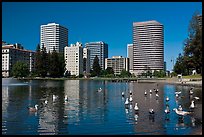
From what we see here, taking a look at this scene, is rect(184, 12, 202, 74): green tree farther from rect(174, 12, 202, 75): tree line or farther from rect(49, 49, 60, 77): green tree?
rect(49, 49, 60, 77): green tree

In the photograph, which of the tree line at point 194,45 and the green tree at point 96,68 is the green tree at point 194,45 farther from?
the green tree at point 96,68

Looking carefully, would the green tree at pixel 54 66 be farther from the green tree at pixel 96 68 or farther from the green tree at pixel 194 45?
the green tree at pixel 194 45

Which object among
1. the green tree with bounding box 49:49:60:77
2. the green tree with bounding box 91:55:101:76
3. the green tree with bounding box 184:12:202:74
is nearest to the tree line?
the green tree with bounding box 184:12:202:74

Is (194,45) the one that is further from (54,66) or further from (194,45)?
(54,66)

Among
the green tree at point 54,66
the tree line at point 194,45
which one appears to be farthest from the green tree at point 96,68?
the tree line at point 194,45

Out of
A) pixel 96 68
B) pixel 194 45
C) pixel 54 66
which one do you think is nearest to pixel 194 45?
pixel 194 45

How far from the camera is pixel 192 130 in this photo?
16.2m

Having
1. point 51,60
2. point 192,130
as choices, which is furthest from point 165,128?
point 51,60

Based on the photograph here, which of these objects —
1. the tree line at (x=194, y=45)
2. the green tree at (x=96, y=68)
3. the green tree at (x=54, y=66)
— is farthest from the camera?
the green tree at (x=96, y=68)

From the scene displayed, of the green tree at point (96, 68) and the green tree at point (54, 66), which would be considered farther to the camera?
the green tree at point (96, 68)

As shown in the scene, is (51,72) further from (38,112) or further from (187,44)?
(38,112)

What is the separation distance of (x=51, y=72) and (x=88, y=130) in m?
134

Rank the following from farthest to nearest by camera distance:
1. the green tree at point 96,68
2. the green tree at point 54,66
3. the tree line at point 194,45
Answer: the green tree at point 96,68
the green tree at point 54,66
the tree line at point 194,45

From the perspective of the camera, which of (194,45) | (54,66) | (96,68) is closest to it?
(194,45)
